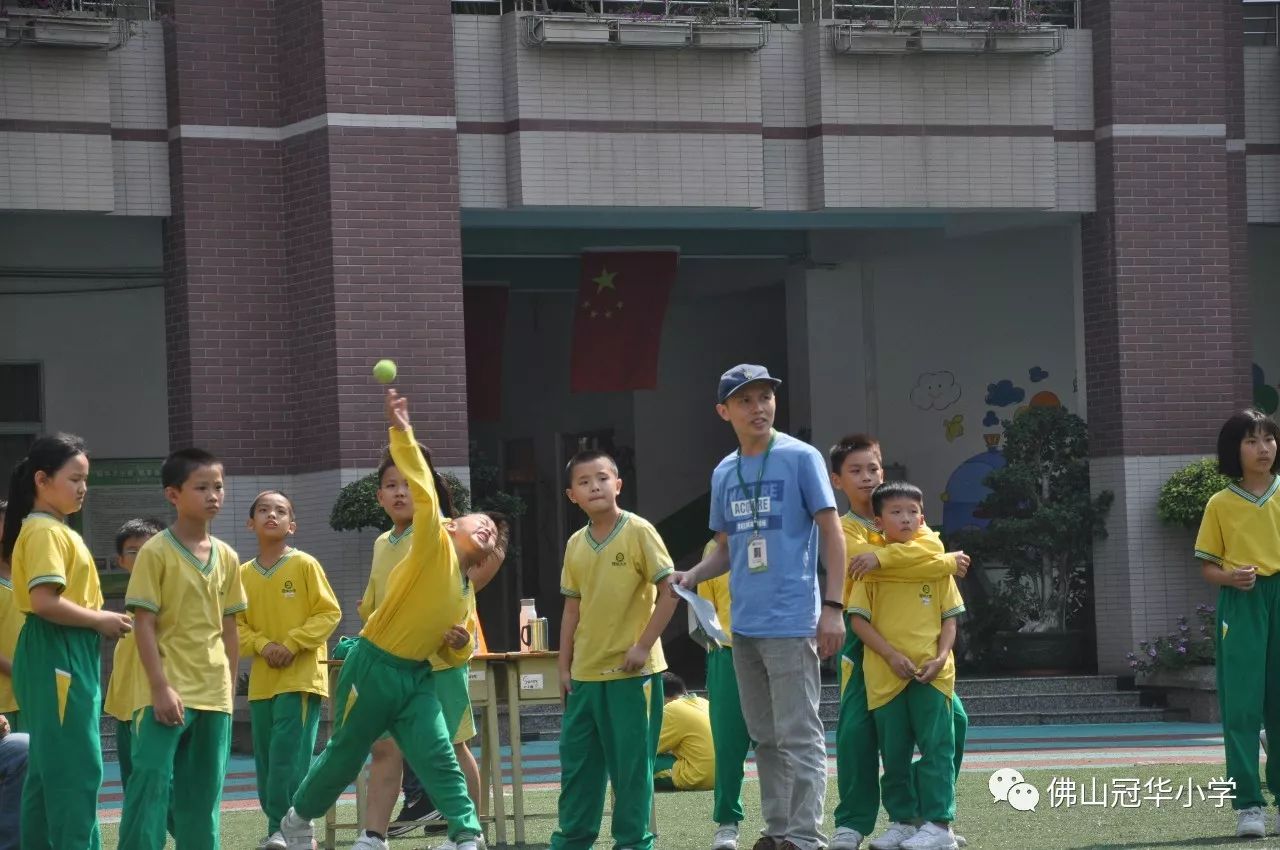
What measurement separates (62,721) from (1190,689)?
11.7m

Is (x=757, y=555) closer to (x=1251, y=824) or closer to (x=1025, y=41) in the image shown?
(x=1251, y=824)

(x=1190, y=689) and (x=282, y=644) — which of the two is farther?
(x=1190, y=689)

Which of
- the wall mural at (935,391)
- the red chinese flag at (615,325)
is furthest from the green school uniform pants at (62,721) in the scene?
the wall mural at (935,391)

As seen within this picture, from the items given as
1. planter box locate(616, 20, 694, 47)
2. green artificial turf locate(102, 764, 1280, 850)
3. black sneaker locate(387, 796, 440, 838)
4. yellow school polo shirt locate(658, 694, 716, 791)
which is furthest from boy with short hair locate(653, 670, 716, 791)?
planter box locate(616, 20, 694, 47)

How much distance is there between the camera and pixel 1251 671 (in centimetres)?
859

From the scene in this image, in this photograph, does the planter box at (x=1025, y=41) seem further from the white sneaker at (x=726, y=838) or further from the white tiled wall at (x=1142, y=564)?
the white sneaker at (x=726, y=838)

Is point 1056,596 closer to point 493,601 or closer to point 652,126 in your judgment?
point 652,126

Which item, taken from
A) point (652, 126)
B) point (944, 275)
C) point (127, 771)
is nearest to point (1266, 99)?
point (944, 275)

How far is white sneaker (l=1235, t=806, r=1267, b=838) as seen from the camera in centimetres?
830

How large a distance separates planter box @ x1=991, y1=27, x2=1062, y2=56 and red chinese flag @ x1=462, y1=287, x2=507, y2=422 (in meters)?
5.52

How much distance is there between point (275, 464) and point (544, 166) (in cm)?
325

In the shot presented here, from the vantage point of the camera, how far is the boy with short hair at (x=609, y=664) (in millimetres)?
7887

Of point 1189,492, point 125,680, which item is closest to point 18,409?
point 1189,492

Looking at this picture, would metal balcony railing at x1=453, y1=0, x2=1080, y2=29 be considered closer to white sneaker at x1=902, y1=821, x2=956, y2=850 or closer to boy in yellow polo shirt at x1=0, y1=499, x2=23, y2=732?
boy in yellow polo shirt at x1=0, y1=499, x2=23, y2=732
